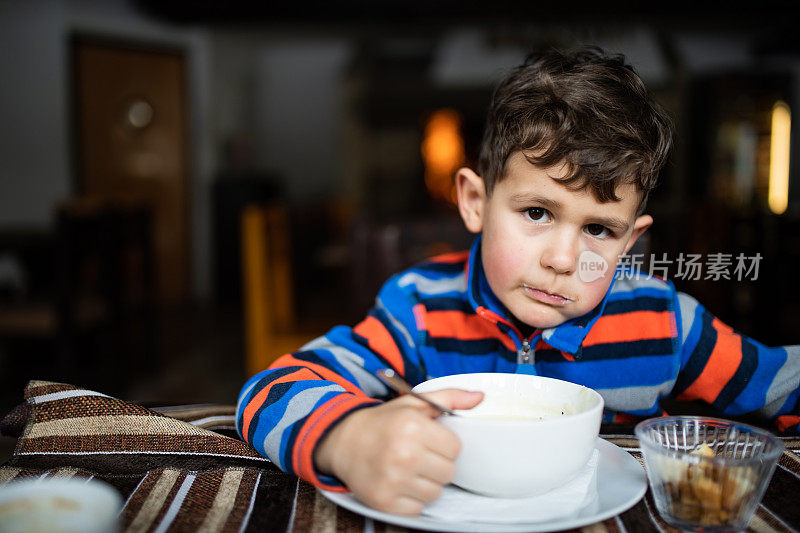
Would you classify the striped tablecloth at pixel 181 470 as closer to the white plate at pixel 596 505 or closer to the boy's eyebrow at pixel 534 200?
the white plate at pixel 596 505

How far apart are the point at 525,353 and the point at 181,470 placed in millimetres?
396

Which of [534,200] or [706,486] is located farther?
[534,200]

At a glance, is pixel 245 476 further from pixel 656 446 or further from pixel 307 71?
pixel 307 71

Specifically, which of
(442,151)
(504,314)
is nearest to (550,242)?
(504,314)

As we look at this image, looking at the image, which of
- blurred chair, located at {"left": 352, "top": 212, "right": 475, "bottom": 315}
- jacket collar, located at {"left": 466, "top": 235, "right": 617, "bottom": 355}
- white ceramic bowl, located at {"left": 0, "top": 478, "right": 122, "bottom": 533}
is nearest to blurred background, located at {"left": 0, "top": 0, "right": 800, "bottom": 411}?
blurred chair, located at {"left": 352, "top": 212, "right": 475, "bottom": 315}

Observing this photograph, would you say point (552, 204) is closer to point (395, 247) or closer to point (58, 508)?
point (58, 508)

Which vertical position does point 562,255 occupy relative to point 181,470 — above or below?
above

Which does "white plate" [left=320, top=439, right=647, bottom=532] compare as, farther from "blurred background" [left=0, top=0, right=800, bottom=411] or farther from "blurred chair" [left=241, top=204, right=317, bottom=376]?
"blurred chair" [left=241, top=204, right=317, bottom=376]

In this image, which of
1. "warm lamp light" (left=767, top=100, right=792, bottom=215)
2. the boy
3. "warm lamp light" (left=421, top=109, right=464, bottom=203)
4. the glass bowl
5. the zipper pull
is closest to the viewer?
the glass bowl

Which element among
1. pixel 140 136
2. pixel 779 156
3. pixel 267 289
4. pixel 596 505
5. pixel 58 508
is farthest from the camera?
pixel 779 156

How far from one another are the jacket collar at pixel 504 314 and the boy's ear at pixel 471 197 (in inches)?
1.0

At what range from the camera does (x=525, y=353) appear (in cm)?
76

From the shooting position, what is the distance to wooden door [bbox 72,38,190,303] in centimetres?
494

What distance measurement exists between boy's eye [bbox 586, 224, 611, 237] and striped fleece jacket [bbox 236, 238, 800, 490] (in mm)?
88
